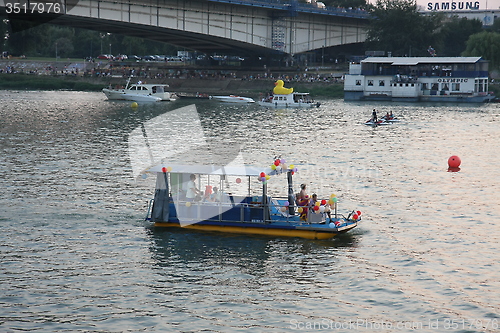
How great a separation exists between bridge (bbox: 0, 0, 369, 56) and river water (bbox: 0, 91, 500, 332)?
36.9 meters

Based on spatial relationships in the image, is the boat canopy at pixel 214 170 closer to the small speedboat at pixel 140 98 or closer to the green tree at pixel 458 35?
the small speedboat at pixel 140 98

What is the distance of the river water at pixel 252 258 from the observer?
67.5 ft

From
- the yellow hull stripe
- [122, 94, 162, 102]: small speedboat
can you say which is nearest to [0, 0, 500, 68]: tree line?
[122, 94, 162, 102]: small speedboat

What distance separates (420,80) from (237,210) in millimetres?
88600

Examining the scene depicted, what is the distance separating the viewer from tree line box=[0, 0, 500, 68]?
104 metres

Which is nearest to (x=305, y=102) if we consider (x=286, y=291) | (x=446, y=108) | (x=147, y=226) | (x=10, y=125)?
(x=446, y=108)

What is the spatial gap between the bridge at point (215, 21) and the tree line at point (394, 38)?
6.08 meters

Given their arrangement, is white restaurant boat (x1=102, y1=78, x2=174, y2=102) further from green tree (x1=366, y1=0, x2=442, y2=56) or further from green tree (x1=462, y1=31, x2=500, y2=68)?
green tree (x1=462, y1=31, x2=500, y2=68)

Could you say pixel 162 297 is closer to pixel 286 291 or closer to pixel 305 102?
pixel 286 291

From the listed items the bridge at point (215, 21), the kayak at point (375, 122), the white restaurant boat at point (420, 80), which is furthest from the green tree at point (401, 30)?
the kayak at point (375, 122)

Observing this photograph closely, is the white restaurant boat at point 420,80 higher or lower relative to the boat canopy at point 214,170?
higher

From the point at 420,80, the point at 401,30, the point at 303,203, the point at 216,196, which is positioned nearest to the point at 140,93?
the point at 420,80

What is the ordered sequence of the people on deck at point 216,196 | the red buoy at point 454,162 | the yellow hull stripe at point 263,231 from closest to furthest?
the yellow hull stripe at point 263,231 < the people on deck at point 216,196 < the red buoy at point 454,162

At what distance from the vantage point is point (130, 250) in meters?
26.4
